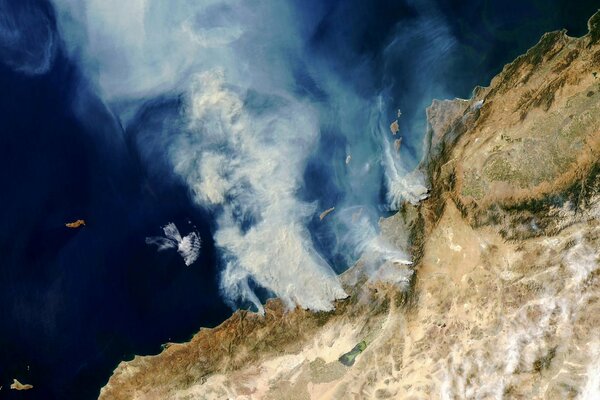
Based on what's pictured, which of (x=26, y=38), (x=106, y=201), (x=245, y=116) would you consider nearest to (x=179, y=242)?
(x=106, y=201)

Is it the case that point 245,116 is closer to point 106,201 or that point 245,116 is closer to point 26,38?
point 106,201

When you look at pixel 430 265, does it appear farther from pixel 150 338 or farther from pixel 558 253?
pixel 150 338

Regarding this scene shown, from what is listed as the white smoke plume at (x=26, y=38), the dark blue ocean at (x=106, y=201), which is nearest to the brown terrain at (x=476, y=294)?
the dark blue ocean at (x=106, y=201)

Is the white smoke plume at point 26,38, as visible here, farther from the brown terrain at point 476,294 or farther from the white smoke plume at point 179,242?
the brown terrain at point 476,294

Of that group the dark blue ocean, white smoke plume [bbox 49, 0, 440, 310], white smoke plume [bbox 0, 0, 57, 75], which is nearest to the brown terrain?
the dark blue ocean

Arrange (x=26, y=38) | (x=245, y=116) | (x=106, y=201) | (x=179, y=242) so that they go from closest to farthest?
1. (x=26, y=38)
2. (x=245, y=116)
3. (x=106, y=201)
4. (x=179, y=242)

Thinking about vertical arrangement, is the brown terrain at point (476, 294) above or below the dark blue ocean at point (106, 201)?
below

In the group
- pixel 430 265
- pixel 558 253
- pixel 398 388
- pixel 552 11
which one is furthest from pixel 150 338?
pixel 552 11
